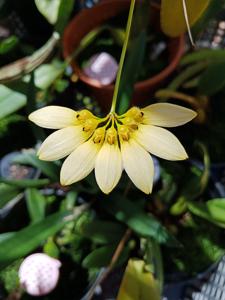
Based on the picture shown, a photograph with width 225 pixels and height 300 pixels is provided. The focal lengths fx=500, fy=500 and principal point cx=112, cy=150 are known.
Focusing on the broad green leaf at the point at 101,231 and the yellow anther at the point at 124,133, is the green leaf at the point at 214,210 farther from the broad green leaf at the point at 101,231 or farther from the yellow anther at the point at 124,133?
the yellow anther at the point at 124,133

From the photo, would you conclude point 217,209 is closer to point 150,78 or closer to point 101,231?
point 101,231

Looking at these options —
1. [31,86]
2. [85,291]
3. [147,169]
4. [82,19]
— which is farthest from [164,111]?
[82,19]

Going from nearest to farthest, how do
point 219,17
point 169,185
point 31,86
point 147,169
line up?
1. point 147,169
2. point 31,86
3. point 169,185
4. point 219,17

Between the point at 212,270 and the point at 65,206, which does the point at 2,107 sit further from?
the point at 212,270

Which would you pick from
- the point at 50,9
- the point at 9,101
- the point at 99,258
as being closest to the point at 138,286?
the point at 99,258

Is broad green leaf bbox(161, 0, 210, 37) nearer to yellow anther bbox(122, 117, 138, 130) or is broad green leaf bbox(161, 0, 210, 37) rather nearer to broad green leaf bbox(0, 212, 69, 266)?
yellow anther bbox(122, 117, 138, 130)

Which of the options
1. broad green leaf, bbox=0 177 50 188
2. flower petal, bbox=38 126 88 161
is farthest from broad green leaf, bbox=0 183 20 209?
flower petal, bbox=38 126 88 161

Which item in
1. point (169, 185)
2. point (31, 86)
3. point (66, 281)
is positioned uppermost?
point (31, 86)
